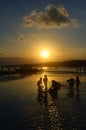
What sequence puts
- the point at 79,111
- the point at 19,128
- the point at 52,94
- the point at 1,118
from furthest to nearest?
the point at 52,94 < the point at 79,111 < the point at 1,118 < the point at 19,128

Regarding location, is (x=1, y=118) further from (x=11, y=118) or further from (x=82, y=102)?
(x=82, y=102)

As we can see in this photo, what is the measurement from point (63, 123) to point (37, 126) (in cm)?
161

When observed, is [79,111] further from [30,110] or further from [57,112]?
[30,110]

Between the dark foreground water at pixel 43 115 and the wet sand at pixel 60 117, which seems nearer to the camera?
the wet sand at pixel 60 117

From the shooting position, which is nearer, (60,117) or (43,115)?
(60,117)

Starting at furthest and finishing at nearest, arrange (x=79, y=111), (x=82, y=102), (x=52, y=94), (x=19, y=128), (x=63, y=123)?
(x=52, y=94)
(x=82, y=102)
(x=79, y=111)
(x=63, y=123)
(x=19, y=128)

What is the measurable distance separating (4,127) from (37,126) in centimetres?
182

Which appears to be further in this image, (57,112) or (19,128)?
(57,112)

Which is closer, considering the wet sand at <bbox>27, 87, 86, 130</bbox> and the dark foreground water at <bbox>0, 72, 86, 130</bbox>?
the wet sand at <bbox>27, 87, 86, 130</bbox>

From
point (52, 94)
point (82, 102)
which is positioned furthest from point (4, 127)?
point (52, 94)

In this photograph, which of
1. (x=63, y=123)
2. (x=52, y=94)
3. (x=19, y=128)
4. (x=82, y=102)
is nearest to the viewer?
(x=19, y=128)

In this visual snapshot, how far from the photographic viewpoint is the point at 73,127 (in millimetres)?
15719

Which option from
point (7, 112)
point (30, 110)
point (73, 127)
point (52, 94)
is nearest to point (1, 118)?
point (7, 112)

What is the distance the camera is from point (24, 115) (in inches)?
756
